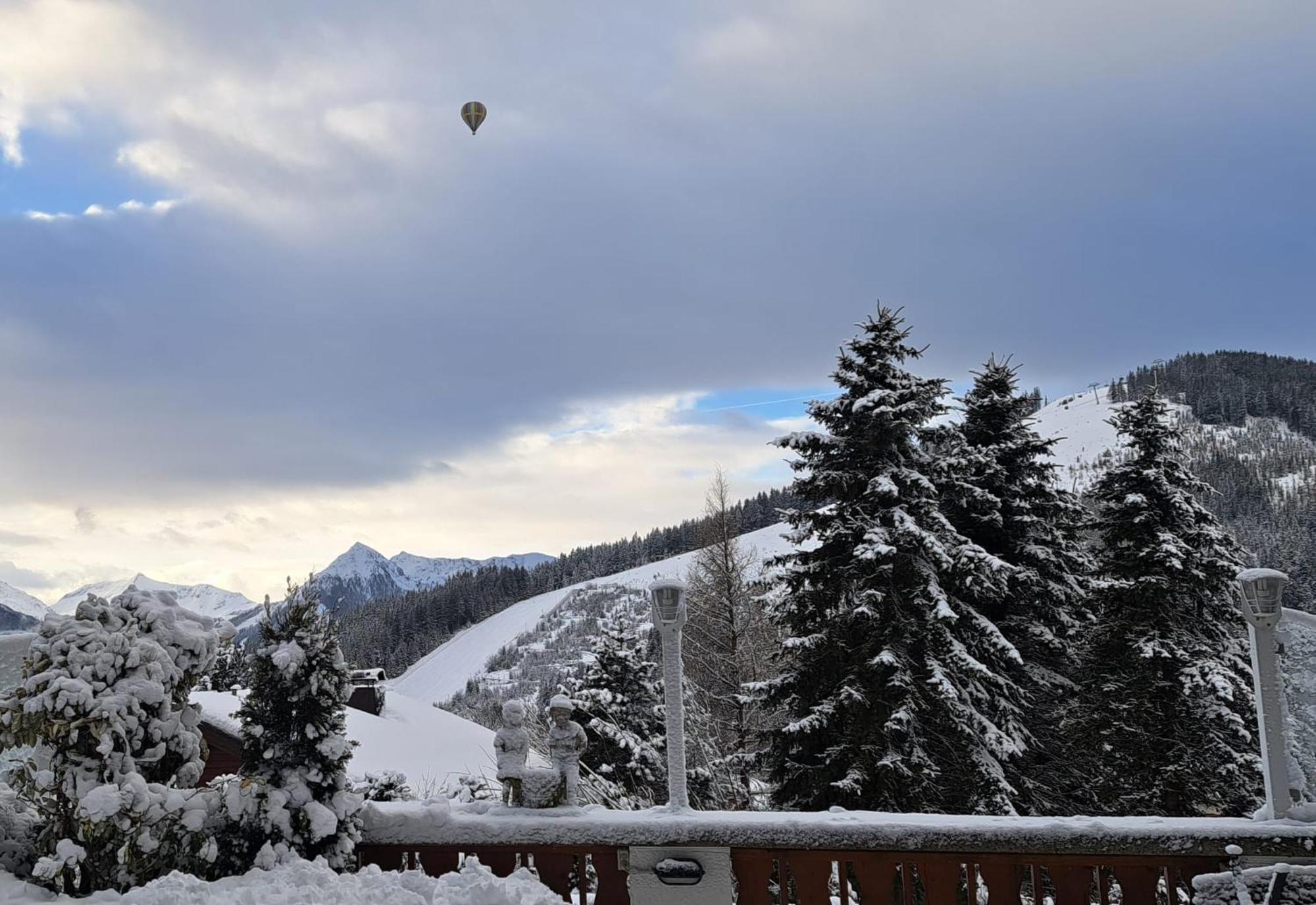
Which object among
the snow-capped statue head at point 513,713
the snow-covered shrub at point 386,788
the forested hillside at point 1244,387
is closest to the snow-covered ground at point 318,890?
the snow-capped statue head at point 513,713

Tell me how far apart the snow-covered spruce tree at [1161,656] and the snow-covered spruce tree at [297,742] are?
39.6ft

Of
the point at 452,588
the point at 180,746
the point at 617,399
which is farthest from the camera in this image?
the point at 452,588

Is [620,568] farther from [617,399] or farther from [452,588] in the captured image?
[617,399]

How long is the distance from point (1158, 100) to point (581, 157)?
7.16 metres

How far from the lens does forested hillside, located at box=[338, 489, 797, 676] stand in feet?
235

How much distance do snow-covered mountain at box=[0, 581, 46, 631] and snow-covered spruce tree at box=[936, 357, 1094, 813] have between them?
36.2 ft

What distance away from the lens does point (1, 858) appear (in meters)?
4.15

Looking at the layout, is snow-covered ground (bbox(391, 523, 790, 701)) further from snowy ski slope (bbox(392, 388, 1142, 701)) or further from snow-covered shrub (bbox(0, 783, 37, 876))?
snow-covered shrub (bbox(0, 783, 37, 876))

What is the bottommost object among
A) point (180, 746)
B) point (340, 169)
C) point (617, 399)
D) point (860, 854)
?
point (860, 854)

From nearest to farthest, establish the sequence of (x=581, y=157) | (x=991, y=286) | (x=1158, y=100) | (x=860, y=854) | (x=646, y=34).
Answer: (x=860, y=854) < (x=646, y=34) < (x=1158, y=100) < (x=581, y=157) < (x=991, y=286)

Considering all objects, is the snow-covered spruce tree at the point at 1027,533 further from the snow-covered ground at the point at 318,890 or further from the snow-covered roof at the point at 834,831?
the snow-covered ground at the point at 318,890

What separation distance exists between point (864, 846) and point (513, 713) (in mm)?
2055

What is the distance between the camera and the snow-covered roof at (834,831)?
392 cm

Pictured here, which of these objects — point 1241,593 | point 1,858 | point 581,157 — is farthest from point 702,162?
point 1,858
